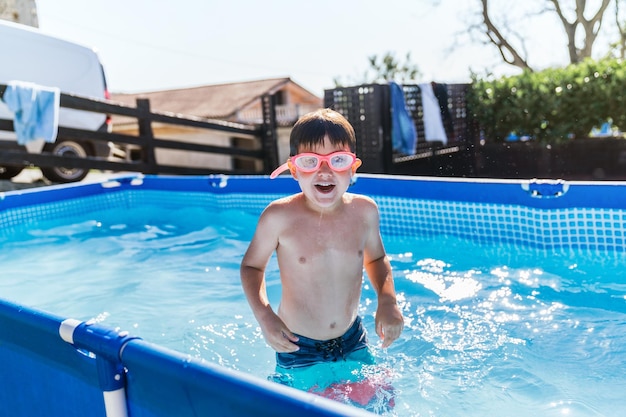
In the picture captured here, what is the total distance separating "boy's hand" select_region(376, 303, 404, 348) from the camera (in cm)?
211

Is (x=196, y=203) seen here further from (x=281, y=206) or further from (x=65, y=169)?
(x=281, y=206)

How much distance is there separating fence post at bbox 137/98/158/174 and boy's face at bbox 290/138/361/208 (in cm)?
847

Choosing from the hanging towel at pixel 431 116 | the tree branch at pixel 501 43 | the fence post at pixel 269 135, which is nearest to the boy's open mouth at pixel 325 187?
the hanging towel at pixel 431 116

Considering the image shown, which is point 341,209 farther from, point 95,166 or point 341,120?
point 95,166

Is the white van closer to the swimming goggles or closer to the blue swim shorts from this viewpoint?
the swimming goggles

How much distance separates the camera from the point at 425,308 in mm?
3947

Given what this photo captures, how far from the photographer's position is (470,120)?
11.0 m

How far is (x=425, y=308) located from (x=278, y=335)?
7.11 ft

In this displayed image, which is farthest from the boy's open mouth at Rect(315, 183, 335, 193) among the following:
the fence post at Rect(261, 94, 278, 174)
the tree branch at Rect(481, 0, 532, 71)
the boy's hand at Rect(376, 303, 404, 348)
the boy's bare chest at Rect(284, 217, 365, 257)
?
the tree branch at Rect(481, 0, 532, 71)

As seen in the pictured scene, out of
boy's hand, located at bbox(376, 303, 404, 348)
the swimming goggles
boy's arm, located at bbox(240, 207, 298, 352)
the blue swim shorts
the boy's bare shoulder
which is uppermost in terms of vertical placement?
the swimming goggles

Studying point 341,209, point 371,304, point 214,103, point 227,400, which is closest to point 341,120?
point 341,209

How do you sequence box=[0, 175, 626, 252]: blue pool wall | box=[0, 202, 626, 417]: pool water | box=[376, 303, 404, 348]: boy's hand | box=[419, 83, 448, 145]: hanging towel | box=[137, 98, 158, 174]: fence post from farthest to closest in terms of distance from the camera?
1. box=[137, 98, 158, 174]: fence post
2. box=[419, 83, 448, 145]: hanging towel
3. box=[0, 175, 626, 252]: blue pool wall
4. box=[0, 202, 626, 417]: pool water
5. box=[376, 303, 404, 348]: boy's hand

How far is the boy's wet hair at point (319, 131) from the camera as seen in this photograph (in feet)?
7.28

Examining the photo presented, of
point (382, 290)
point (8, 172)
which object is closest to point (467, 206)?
point (382, 290)
